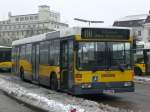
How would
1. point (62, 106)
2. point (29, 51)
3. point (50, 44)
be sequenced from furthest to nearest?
1. point (29, 51)
2. point (50, 44)
3. point (62, 106)

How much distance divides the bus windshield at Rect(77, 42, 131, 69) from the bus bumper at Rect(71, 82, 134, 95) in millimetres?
633

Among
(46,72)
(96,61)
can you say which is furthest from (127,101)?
(46,72)

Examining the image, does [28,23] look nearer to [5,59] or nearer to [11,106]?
[5,59]

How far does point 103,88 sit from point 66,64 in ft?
6.66

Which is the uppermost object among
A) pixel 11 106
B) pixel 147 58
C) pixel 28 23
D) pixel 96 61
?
pixel 28 23

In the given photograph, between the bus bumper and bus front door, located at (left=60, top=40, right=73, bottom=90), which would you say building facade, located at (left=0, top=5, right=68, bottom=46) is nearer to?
bus front door, located at (left=60, top=40, right=73, bottom=90)

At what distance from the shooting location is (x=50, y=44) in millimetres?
21578

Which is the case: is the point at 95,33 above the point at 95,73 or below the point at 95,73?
above

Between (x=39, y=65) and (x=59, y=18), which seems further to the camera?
(x=59, y=18)

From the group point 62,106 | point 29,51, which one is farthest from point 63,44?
point 29,51

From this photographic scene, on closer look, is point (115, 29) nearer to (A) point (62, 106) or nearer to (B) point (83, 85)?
(B) point (83, 85)

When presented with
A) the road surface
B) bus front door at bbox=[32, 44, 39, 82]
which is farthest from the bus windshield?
bus front door at bbox=[32, 44, 39, 82]

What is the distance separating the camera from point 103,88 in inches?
695

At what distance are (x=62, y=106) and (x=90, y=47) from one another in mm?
4071
